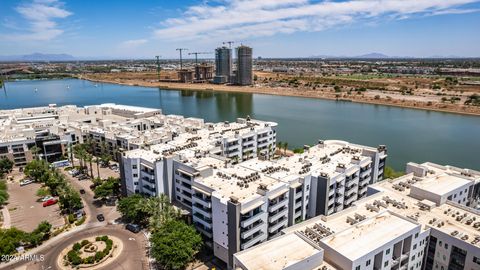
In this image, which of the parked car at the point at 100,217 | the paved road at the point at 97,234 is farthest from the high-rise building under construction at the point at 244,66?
the parked car at the point at 100,217

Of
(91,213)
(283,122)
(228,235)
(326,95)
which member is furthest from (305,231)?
(326,95)

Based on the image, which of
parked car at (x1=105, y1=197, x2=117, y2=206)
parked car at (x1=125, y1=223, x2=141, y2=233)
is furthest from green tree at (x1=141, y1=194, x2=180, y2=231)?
parked car at (x1=105, y1=197, x2=117, y2=206)

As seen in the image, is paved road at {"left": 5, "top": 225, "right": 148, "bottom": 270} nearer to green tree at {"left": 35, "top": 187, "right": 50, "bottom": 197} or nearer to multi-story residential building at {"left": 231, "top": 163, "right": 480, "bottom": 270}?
multi-story residential building at {"left": 231, "top": 163, "right": 480, "bottom": 270}

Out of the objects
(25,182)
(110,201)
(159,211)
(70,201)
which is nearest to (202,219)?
(159,211)

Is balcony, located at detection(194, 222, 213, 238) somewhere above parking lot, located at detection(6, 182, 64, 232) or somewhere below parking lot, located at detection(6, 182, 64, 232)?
above

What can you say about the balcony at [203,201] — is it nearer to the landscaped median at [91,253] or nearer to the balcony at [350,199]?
the landscaped median at [91,253]

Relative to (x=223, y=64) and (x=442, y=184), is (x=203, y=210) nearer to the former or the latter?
(x=442, y=184)
